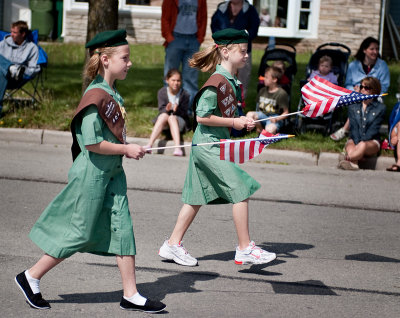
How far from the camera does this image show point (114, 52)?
15.5ft

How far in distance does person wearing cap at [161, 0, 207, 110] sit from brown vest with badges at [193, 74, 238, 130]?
6.24 meters

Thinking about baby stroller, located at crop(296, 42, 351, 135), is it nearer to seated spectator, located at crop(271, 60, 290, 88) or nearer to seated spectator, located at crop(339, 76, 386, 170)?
seated spectator, located at crop(271, 60, 290, 88)

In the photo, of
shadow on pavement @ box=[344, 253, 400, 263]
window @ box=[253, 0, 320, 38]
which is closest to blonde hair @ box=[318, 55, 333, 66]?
shadow on pavement @ box=[344, 253, 400, 263]

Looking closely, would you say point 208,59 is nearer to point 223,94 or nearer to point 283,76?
point 223,94

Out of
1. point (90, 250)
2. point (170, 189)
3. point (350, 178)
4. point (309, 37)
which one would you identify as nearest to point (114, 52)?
point (90, 250)

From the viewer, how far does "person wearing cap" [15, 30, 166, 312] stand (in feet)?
15.3

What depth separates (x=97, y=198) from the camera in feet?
15.3

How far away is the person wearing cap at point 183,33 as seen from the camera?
12.1 meters

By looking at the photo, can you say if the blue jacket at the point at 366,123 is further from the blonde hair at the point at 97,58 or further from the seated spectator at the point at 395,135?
the blonde hair at the point at 97,58

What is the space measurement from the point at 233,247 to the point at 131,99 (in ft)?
23.7

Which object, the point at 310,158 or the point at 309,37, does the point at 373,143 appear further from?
the point at 309,37

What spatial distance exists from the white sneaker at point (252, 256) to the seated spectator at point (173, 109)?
4973 millimetres

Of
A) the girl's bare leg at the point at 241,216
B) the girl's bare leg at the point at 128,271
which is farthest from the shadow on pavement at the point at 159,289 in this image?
the girl's bare leg at the point at 241,216

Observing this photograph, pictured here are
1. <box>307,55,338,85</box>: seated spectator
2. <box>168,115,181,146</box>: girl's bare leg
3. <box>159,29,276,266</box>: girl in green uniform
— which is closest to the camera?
<box>159,29,276,266</box>: girl in green uniform
